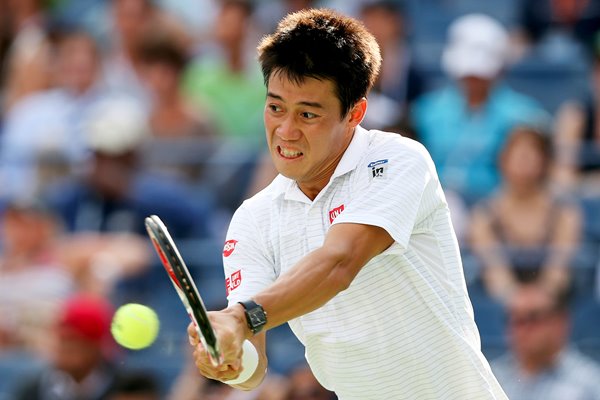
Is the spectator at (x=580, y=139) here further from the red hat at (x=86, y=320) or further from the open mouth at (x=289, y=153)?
the open mouth at (x=289, y=153)

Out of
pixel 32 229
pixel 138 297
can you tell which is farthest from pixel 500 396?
pixel 32 229

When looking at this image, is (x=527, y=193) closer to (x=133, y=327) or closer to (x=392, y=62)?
(x=392, y=62)

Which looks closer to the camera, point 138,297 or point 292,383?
point 292,383

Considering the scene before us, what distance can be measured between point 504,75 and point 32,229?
406 centimetres

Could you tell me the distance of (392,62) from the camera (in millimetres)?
10375

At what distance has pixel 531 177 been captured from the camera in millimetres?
8906

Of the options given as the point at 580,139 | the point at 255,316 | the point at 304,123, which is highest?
the point at 304,123

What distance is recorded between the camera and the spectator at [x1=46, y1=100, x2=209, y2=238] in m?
9.73

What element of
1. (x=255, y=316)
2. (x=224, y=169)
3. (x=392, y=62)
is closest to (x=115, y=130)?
(x=224, y=169)

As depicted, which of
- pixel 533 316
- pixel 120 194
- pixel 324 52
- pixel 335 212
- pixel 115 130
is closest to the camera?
pixel 324 52

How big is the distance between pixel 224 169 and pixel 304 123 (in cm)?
590

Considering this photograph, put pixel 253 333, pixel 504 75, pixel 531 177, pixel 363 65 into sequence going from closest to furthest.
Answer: pixel 253 333, pixel 363 65, pixel 531 177, pixel 504 75

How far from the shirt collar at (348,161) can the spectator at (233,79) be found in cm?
581

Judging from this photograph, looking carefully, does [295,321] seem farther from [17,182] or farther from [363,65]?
[17,182]
